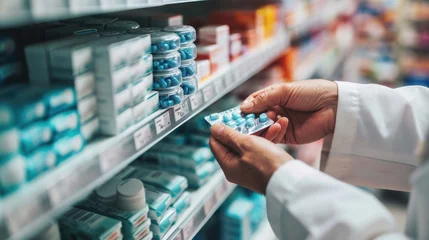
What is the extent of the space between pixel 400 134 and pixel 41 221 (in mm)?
1126

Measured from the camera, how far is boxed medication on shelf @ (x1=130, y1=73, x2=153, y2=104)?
905mm

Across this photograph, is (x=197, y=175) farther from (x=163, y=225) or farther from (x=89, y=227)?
(x=89, y=227)

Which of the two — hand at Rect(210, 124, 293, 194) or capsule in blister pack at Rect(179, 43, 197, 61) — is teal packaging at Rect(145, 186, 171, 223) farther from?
capsule in blister pack at Rect(179, 43, 197, 61)

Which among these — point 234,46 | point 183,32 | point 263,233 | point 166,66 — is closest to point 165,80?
point 166,66

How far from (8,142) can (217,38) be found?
94 cm

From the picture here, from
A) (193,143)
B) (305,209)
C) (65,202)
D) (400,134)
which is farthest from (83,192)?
(400,134)

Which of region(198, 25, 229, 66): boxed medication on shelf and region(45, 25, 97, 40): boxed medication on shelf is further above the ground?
region(45, 25, 97, 40): boxed medication on shelf

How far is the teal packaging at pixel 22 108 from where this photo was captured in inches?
24.4

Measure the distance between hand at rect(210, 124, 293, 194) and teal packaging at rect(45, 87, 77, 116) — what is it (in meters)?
0.45

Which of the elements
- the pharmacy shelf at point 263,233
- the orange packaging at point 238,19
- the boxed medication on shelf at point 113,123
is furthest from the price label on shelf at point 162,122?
the pharmacy shelf at point 263,233

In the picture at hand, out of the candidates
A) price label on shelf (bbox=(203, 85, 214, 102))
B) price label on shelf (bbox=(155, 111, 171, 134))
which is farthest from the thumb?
price label on shelf (bbox=(155, 111, 171, 134))

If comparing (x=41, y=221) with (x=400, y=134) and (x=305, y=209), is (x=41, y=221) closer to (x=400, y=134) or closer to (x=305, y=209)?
(x=305, y=209)

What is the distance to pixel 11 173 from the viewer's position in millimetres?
620

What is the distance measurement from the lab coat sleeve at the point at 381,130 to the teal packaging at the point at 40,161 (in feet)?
3.12
